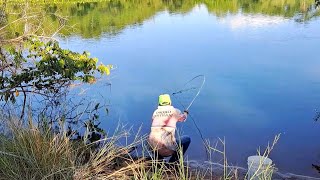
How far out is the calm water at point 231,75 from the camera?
7.08 m

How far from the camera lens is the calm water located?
708 centimetres

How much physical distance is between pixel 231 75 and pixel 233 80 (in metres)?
0.46

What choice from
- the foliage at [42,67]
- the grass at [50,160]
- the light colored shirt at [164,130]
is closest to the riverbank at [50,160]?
the grass at [50,160]

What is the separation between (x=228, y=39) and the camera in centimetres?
1562

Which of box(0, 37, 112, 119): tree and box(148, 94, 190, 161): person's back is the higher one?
box(0, 37, 112, 119): tree

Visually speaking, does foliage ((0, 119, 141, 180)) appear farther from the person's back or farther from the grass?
the person's back

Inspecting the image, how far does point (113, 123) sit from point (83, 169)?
445cm

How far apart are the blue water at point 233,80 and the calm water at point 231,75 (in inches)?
0.7

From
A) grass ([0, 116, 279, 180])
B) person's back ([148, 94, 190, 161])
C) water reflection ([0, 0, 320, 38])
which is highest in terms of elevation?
grass ([0, 116, 279, 180])

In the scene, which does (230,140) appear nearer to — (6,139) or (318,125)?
(318,125)

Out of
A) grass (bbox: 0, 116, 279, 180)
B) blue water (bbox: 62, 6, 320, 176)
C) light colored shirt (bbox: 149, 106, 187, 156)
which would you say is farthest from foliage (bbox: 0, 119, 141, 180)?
blue water (bbox: 62, 6, 320, 176)

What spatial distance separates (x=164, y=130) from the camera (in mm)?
4648

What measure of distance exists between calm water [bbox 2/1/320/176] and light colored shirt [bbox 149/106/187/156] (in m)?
1.56

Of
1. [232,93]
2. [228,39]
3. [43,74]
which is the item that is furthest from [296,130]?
[228,39]
